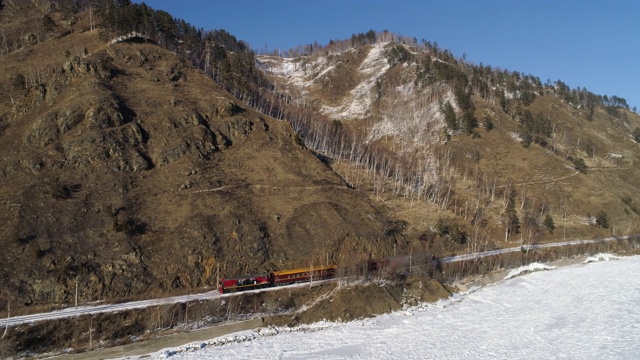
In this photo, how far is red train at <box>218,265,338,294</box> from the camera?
53.5 meters

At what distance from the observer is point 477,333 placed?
4616cm

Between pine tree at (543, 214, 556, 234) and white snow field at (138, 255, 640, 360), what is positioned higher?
pine tree at (543, 214, 556, 234)

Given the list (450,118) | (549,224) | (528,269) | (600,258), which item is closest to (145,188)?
(528,269)

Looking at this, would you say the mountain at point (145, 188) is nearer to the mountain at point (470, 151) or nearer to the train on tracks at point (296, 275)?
the train on tracks at point (296, 275)

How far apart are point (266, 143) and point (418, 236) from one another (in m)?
37.0

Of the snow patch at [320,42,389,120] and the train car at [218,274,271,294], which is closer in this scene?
the train car at [218,274,271,294]

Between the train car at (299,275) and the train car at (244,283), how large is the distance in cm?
128

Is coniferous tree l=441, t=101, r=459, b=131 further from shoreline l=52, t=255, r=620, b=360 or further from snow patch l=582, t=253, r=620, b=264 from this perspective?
shoreline l=52, t=255, r=620, b=360

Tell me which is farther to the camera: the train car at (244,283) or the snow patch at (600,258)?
the snow patch at (600,258)

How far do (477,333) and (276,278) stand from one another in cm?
2659

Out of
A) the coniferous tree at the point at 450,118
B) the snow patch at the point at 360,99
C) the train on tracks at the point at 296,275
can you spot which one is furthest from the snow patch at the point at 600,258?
the snow patch at the point at 360,99

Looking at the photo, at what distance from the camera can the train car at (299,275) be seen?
5686cm

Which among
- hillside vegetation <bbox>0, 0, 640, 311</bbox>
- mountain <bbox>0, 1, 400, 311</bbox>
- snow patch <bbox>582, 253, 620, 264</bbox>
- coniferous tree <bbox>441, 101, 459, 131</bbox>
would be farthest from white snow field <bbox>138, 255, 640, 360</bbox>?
coniferous tree <bbox>441, 101, 459, 131</bbox>

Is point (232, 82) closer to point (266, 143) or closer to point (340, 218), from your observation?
point (266, 143)
